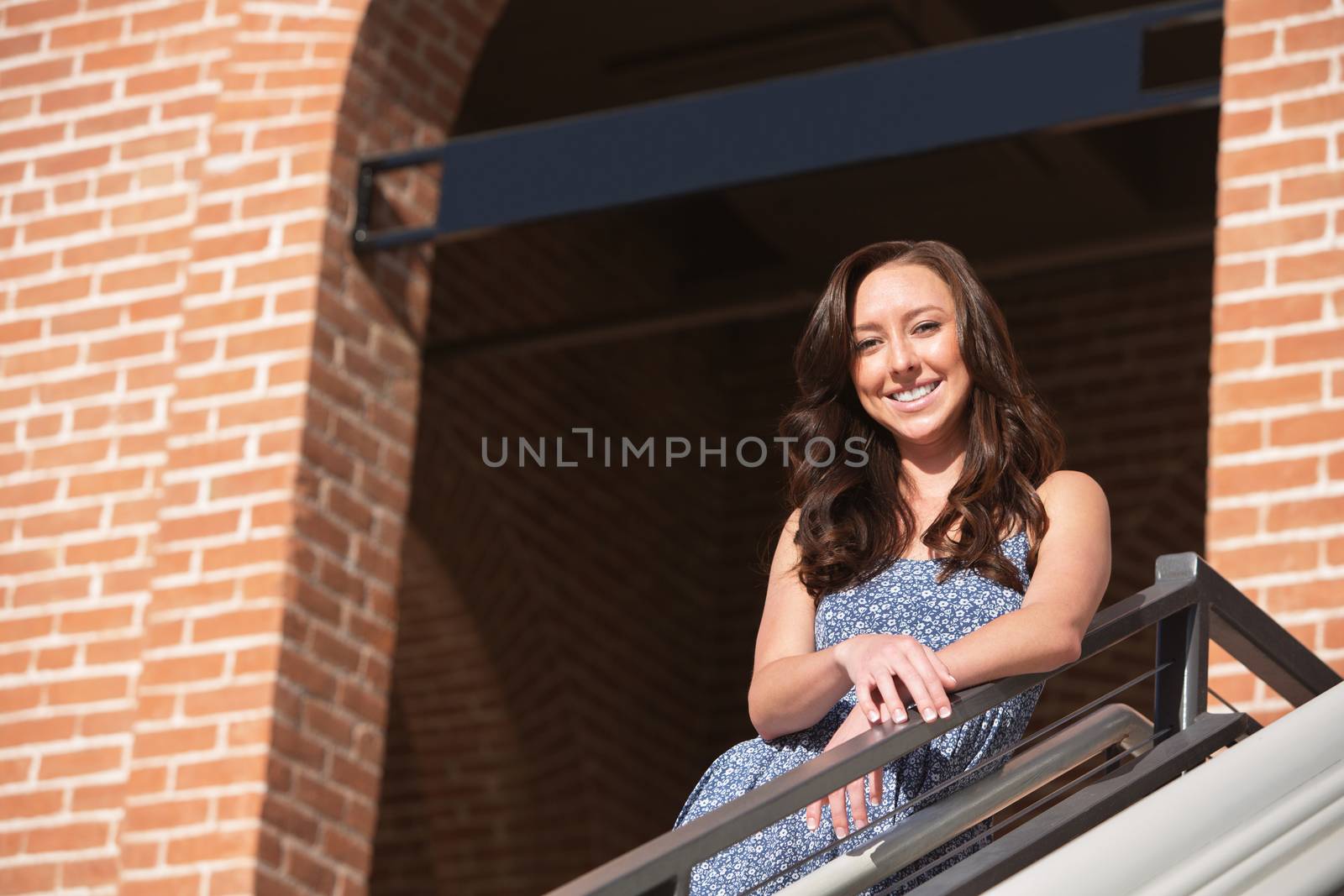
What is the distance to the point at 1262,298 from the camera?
150 inches

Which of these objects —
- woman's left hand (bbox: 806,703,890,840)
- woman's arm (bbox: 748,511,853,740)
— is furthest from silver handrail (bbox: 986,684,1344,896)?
woman's arm (bbox: 748,511,853,740)

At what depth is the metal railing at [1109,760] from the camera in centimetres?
184

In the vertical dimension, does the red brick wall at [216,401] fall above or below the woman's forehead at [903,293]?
above

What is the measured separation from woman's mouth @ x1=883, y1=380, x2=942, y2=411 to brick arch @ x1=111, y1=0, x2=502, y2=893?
2.39m

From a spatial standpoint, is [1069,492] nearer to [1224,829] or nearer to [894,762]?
[894,762]

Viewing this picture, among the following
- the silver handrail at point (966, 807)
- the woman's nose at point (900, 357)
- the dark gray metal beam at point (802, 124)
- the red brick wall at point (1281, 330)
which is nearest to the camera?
the silver handrail at point (966, 807)

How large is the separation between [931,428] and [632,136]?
2.61m

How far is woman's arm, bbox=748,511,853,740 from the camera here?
236cm

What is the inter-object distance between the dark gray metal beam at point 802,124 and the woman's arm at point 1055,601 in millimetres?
1946

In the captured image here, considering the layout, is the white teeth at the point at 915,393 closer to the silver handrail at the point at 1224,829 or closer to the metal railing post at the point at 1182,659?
the metal railing post at the point at 1182,659

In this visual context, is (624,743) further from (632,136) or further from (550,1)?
(632,136)

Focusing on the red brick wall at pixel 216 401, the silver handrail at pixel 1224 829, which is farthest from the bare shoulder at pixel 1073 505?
the red brick wall at pixel 216 401

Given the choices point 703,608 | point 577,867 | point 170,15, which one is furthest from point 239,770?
point 703,608

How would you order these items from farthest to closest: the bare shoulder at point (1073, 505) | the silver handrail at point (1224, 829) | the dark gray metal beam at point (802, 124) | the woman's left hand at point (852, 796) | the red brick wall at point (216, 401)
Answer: the red brick wall at point (216, 401) → the dark gray metal beam at point (802, 124) → the bare shoulder at point (1073, 505) → the woman's left hand at point (852, 796) → the silver handrail at point (1224, 829)
